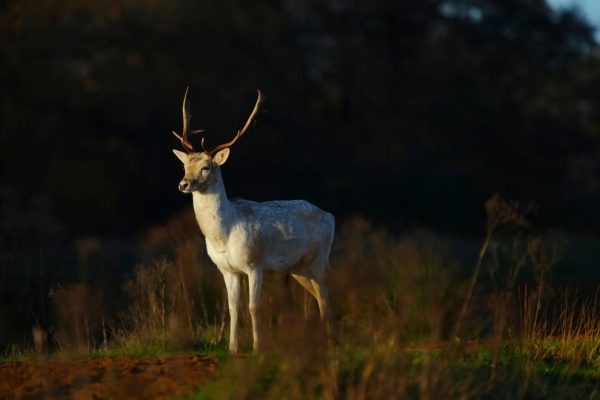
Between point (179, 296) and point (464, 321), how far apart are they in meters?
3.89

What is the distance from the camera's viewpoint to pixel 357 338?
1057 centimetres

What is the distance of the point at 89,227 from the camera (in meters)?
31.0

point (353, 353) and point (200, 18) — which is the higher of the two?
point (200, 18)

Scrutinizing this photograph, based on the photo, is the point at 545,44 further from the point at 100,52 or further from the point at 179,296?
the point at 179,296

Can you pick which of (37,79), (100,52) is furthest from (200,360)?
(100,52)

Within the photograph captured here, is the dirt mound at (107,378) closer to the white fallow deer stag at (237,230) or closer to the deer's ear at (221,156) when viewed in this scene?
the white fallow deer stag at (237,230)

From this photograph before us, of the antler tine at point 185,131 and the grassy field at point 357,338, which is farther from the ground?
the antler tine at point 185,131

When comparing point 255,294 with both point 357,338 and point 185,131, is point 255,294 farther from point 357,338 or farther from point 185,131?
point 185,131

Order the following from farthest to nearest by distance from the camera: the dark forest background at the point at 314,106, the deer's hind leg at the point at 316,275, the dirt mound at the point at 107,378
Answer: the dark forest background at the point at 314,106 → the deer's hind leg at the point at 316,275 → the dirt mound at the point at 107,378

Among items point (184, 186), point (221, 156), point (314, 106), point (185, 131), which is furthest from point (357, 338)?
point (314, 106)

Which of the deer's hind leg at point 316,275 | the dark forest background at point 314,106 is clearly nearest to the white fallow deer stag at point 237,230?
the deer's hind leg at point 316,275

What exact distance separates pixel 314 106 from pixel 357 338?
2759cm

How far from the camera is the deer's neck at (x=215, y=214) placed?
11.6 m

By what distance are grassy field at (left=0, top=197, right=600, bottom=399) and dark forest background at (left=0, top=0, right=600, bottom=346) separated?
13576mm
